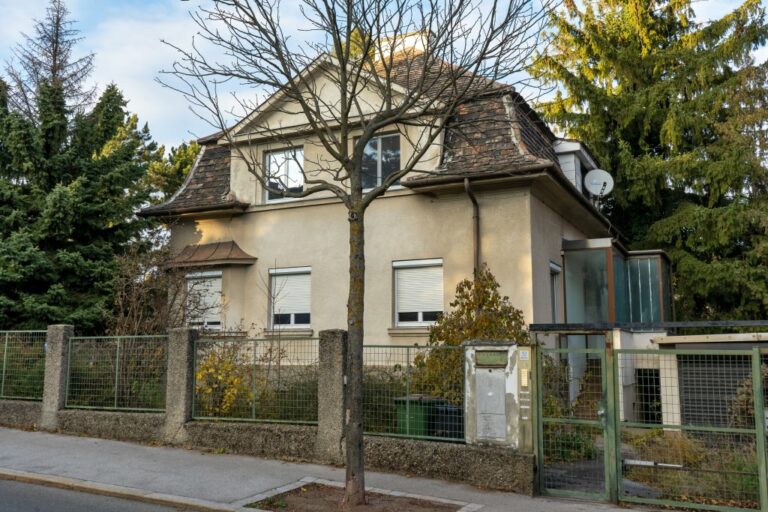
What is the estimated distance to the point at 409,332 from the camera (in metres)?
13.0

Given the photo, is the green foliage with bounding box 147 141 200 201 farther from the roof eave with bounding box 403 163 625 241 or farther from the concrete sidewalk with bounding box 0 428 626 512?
the concrete sidewalk with bounding box 0 428 626 512

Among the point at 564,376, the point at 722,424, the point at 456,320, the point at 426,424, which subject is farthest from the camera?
the point at 456,320

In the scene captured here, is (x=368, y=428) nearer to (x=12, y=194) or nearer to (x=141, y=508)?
(x=141, y=508)

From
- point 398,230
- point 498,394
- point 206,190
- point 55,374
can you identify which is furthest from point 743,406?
point 206,190

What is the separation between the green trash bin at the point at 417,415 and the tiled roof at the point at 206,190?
7827 mm

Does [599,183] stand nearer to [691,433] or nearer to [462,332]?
[462,332]

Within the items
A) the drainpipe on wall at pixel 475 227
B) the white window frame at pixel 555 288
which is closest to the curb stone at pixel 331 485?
the drainpipe on wall at pixel 475 227

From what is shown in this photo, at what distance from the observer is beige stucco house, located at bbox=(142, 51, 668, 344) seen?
12625 mm

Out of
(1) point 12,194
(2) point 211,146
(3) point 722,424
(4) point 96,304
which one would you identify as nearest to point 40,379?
(4) point 96,304

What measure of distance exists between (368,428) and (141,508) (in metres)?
3.15

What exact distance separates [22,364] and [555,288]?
10.8 m

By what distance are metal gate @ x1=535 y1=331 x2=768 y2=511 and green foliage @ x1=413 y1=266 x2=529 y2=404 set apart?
4.23 feet

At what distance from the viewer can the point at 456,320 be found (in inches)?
416

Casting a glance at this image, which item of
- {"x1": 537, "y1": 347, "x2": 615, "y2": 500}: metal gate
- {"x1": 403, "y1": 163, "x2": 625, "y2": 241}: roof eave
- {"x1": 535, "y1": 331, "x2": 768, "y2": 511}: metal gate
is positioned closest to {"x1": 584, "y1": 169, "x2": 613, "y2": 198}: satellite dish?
{"x1": 403, "y1": 163, "x2": 625, "y2": 241}: roof eave
